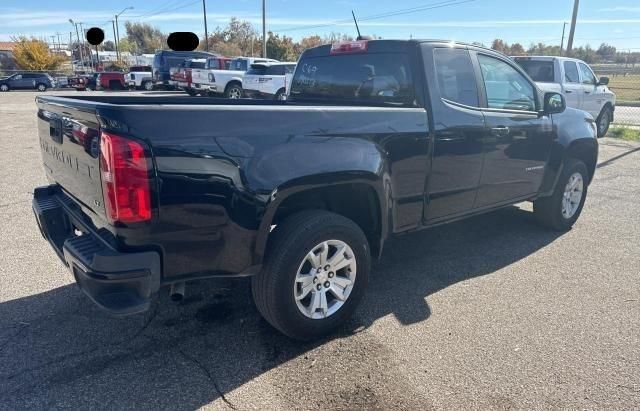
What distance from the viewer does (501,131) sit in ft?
13.6

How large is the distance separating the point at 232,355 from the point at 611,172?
8527 millimetres

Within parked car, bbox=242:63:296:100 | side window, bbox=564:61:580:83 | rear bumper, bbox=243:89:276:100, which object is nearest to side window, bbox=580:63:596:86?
side window, bbox=564:61:580:83

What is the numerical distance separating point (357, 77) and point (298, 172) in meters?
1.72

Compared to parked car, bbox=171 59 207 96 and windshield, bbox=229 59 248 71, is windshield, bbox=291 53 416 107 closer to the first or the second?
windshield, bbox=229 59 248 71

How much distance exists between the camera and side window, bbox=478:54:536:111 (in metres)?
4.18

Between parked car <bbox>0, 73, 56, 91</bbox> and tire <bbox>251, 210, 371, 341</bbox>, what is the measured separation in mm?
38928

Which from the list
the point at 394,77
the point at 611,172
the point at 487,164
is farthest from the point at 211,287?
the point at 611,172

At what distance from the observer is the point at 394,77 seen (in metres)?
3.79

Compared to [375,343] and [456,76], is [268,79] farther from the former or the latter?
[375,343]

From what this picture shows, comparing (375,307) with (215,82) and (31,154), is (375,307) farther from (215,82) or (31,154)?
(215,82)

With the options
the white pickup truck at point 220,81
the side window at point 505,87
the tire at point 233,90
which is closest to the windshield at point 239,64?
the white pickup truck at point 220,81

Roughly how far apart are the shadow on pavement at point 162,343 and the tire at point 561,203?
1414mm

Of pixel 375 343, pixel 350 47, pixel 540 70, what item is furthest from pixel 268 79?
pixel 375 343

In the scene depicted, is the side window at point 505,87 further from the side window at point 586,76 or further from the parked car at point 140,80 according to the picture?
the parked car at point 140,80
